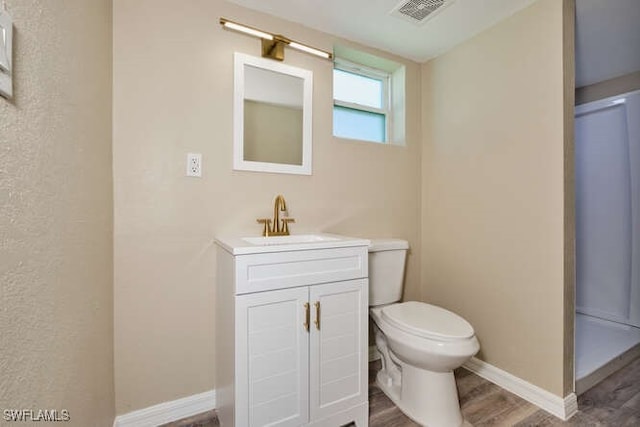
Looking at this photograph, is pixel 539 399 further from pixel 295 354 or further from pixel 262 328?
pixel 262 328

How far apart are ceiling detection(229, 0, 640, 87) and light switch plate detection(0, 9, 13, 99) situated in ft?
4.39

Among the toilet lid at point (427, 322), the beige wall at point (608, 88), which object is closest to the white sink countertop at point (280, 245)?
the toilet lid at point (427, 322)

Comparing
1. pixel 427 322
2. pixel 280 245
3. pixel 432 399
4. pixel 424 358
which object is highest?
pixel 280 245

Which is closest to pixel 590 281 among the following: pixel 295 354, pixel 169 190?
pixel 295 354

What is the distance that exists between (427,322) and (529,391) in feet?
2.47

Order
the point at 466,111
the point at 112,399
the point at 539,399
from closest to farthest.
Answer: the point at 112,399
the point at 539,399
the point at 466,111

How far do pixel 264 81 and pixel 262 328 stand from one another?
1.33 metres

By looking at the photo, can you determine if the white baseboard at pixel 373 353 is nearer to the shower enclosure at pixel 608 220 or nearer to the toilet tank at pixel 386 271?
the toilet tank at pixel 386 271

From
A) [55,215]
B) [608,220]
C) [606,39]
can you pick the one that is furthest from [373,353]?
[606,39]

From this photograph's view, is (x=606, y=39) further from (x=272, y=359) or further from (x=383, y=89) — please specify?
(x=272, y=359)

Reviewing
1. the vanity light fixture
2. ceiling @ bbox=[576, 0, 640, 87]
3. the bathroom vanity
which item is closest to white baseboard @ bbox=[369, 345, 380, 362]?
the bathroom vanity

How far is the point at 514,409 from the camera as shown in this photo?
1504 mm

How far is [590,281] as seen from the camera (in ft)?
8.54

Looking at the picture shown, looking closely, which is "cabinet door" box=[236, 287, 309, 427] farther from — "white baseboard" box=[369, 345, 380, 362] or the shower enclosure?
the shower enclosure
